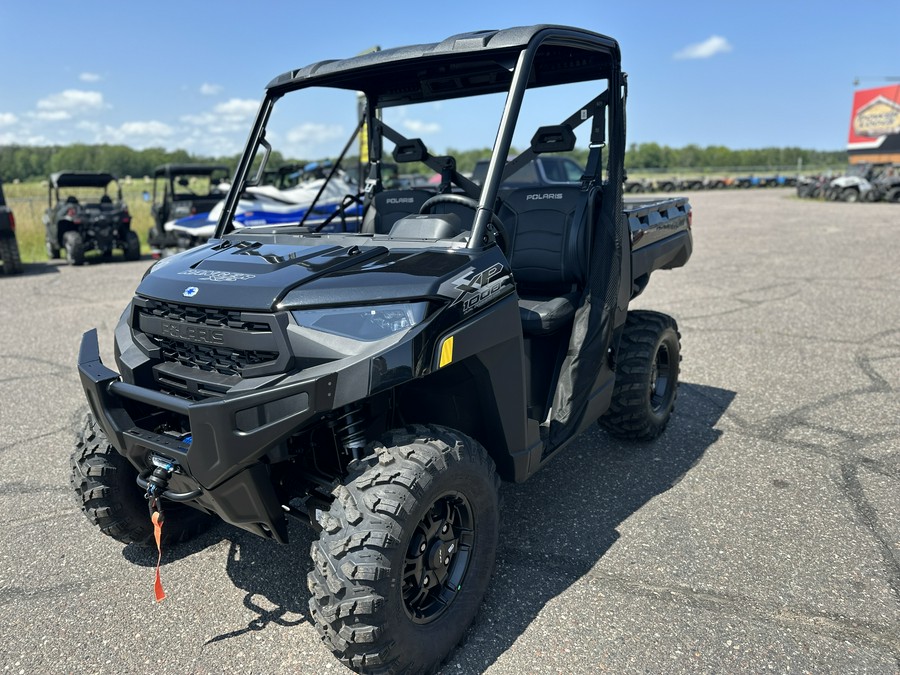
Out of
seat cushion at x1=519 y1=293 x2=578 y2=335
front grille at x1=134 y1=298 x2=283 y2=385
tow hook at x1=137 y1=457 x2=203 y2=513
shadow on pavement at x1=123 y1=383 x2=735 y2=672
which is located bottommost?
shadow on pavement at x1=123 y1=383 x2=735 y2=672

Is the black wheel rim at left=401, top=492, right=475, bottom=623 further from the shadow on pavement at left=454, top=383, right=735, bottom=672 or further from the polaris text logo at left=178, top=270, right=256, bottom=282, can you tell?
the polaris text logo at left=178, top=270, right=256, bottom=282

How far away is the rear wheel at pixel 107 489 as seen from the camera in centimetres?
274

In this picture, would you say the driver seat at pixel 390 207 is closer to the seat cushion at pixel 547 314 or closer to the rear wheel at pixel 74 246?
the seat cushion at pixel 547 314

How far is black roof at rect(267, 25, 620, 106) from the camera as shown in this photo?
2598 millimetres

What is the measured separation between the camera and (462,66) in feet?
10.9

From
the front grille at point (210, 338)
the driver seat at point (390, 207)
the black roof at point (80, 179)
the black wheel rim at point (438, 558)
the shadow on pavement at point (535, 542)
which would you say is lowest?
the shadow on pavement at point (535, 542)

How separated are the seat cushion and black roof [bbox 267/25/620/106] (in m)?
1.11

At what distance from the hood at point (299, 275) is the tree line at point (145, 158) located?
14489mm

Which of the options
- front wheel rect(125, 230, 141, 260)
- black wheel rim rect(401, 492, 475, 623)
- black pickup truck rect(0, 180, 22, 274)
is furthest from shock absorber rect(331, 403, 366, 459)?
front wheel rect(125, 230, 141, 260)

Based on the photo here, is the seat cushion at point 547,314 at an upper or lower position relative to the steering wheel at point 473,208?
lower

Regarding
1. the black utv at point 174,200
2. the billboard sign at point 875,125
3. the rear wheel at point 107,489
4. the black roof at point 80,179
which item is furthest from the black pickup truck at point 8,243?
the billboard sign at point 875,125

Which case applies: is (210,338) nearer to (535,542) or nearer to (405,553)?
(405,553)

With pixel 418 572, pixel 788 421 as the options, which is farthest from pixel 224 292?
pixel 788 421

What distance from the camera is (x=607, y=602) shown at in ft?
8.76
